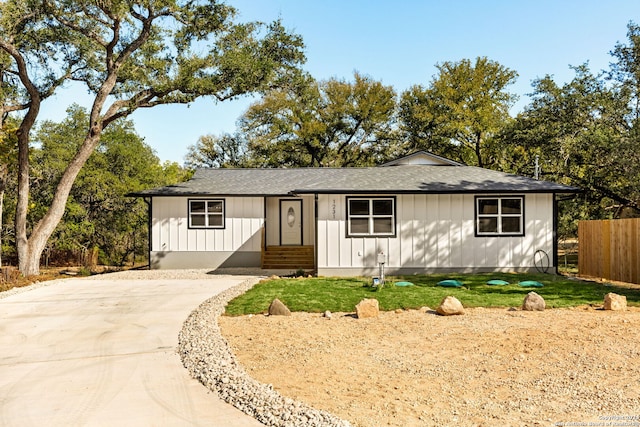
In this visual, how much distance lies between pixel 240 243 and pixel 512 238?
9.78 meters

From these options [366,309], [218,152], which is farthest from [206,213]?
[218,152]

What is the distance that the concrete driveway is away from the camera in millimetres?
4418

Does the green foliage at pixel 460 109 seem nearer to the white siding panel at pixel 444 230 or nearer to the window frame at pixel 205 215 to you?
the white siding panel at pixel 444 230

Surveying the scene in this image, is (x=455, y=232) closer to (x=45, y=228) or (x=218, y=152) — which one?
(x=45, y=228)

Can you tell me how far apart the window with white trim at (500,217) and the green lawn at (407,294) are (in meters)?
1.93

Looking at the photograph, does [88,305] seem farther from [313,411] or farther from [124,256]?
[124,256]

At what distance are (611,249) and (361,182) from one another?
7.82 meters

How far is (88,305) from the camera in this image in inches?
412

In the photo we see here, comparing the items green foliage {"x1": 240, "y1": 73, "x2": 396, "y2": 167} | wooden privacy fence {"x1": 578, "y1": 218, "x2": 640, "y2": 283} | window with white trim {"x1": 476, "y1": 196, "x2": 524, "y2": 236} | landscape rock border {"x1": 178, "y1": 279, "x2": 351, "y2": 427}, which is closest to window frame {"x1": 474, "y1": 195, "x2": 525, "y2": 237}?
window with white trim {"x1": 476, "y1": 196, "x2": 524, "y2": 236}

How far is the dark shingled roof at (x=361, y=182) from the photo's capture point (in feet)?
50.3

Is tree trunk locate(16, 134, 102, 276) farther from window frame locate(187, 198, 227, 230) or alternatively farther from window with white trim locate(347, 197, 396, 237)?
window with white trim locate(347, 197, 396, 237)

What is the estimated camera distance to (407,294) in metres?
10.9

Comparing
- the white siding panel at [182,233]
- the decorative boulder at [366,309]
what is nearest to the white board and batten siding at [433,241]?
the white siding panel at [182,233]

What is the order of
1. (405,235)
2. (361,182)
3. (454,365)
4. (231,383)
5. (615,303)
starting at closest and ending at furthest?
(231,383) → (454,365) → (615,303) → (405,235) → (361,182)
